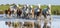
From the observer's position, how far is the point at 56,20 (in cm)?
76

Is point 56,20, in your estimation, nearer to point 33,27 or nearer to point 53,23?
point 53,23

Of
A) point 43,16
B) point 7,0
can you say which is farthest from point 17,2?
point 43,16

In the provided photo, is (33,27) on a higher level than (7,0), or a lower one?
lower

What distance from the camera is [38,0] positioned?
77cm

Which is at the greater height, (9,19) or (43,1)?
(43,1)

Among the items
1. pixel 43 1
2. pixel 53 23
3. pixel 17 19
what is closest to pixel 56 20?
pixel 53 23

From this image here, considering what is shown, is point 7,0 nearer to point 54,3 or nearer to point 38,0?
point 38,0

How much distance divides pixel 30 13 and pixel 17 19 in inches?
3.6

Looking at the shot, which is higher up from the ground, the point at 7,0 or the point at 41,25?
the point at 7,0

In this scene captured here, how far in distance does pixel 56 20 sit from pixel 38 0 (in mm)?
169

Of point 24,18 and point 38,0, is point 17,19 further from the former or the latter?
point 38,0

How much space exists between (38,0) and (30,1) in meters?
0.05

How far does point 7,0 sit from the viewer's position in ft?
2.54

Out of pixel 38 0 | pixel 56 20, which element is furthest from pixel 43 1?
pixel 56 20
